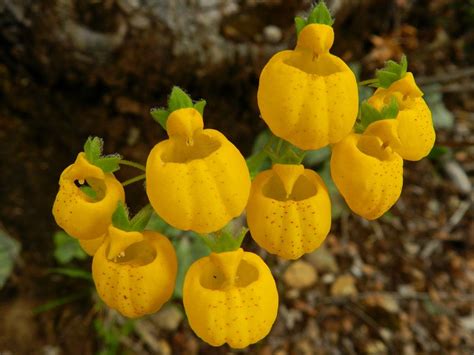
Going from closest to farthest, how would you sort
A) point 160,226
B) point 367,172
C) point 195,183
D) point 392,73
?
1. point 195,183
2. point 367,172
3. point 392,73
4. point 160,226

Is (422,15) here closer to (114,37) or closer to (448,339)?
(448,339)

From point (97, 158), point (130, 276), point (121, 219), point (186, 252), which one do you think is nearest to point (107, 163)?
point (97, 158)

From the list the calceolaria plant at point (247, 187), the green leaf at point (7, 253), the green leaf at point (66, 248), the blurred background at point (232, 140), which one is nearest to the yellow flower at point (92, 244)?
the calceolaria plant at point (247, 187)

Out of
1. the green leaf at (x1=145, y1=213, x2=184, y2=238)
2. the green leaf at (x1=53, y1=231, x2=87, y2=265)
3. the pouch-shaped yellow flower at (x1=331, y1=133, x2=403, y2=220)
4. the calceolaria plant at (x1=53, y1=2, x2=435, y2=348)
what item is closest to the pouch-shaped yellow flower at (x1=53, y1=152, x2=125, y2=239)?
the calceolaria plant at (x1=53, y1=2, x2=435, y2=348)

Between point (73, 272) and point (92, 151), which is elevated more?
point (92, 151)

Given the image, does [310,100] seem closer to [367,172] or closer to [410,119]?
[367,172]

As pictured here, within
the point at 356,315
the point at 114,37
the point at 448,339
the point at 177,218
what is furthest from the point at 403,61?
the point at 448,339
